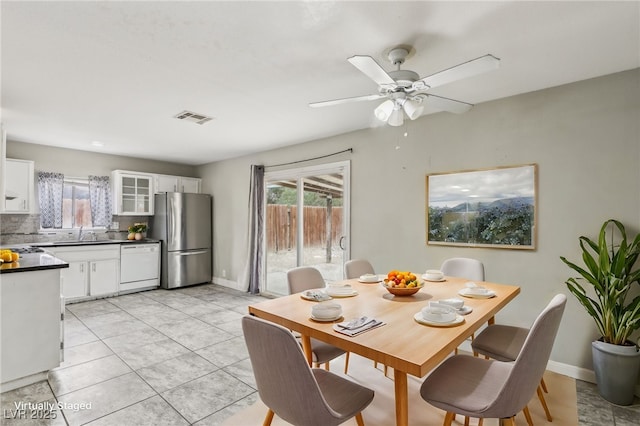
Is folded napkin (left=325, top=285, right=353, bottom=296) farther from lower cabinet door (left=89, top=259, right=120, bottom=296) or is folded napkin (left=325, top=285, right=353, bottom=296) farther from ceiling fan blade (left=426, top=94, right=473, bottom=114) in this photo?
lower cabinet door (left=89, top=259, right=120, bottom=296)

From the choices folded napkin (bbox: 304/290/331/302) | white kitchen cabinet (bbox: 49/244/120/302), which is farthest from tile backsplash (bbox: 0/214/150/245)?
folded napkin (bbox: 304/290/331/302)

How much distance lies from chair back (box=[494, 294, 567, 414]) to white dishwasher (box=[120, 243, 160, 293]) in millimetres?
5772

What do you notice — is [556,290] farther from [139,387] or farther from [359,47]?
[139,387]

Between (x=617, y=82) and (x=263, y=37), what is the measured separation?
2.78m

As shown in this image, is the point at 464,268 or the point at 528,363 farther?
the point at 464,268

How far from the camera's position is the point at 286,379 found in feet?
4.09

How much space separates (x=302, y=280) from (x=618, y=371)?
7.85ft

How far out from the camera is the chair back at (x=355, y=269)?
302 centimetres

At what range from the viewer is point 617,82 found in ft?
8.16

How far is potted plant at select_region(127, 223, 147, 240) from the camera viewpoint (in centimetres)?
573

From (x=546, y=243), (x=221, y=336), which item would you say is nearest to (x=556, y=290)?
(x=546, y=243)

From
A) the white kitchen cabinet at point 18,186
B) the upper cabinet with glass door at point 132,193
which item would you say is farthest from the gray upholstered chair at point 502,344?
the white kitchen cabinet at point 18,186

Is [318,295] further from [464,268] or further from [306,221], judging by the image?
[306,221]

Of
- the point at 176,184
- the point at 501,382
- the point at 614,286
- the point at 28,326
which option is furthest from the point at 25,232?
the point at 614,286
